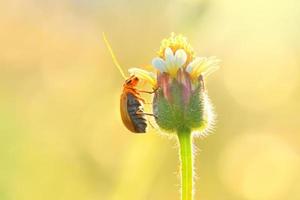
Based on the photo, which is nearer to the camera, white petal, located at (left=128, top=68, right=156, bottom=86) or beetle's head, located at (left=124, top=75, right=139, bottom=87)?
white petal, located at (left=128, top=68, right=156, bottom=86)

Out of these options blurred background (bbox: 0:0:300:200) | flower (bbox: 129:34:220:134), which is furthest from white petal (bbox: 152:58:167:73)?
blurred background (bbox: 0:0:300:200)

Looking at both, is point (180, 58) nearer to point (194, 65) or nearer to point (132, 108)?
point (194, 65)

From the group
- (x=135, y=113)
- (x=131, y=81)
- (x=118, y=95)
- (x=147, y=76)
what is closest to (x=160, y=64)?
(x=147, y=76)

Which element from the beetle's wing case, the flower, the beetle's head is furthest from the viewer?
the beetle's head

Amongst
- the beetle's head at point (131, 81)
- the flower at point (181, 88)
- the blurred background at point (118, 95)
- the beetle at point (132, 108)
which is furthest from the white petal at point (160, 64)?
the blurred background at point (118, 95)

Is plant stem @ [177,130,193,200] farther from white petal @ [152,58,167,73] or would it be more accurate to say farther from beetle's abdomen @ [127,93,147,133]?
beetle's abdomen @ [127,93,147,133]

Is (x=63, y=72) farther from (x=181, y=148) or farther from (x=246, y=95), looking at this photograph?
(x=181, y=148)

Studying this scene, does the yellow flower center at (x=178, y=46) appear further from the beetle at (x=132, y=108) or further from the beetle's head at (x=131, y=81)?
the beetle's head at (x=131, y=81)

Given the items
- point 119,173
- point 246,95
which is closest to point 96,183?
point 119,173
